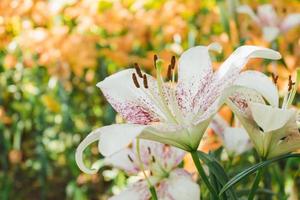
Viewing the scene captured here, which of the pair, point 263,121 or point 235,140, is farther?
point 235,140

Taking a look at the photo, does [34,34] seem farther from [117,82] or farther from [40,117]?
[117,82]

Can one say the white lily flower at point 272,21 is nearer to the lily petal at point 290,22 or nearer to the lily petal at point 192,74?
the lily petal at point 290,22

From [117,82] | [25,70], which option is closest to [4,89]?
[25,70]

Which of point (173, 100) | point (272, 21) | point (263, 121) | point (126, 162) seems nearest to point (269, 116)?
point (263, 121)

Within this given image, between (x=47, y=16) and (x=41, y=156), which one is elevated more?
(x=47, y=16)

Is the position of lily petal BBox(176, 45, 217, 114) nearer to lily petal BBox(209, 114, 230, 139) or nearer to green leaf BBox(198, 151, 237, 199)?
green leaf BBox(198, 151, 237, 199)

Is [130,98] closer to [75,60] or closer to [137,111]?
[137,111]

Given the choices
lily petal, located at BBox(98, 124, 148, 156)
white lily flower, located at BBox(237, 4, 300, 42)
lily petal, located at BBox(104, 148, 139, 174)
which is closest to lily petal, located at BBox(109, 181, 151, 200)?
lily petal, located at BBox(104, 148, 139, 174)
